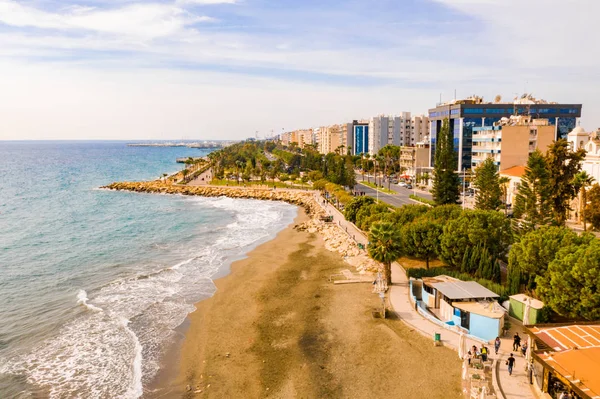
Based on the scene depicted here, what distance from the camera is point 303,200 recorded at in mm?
84250

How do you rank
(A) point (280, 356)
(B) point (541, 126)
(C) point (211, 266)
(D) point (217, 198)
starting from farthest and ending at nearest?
(D) point (217, 198)
(B) point (541, 126)
(C) point (211, 266)
(A) point (280, 356)

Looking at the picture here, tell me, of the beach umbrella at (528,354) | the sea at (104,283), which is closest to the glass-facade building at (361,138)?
the sea at (104,283)

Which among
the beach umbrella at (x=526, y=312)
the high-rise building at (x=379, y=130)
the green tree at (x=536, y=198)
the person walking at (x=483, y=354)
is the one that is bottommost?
the person walking at (x=483, y=354)

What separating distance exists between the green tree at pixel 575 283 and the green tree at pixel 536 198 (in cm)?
1115

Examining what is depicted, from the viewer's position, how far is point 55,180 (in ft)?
428

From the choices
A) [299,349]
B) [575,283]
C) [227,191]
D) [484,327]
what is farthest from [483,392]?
[227,191]

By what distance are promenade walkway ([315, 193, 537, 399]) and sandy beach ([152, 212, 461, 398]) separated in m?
0.96

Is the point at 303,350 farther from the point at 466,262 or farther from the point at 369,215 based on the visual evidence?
the point at 369,215

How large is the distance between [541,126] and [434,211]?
4415cm

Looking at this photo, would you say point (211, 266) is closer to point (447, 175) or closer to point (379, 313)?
point (379, 313)

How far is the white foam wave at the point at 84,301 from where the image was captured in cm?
3074

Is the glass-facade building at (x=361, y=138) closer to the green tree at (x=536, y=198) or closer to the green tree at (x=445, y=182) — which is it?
the green tree at (x=445, y=182)

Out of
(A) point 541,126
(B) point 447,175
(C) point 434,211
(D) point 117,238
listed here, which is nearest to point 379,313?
(C) point 434,211

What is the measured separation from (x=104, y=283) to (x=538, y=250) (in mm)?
33377
